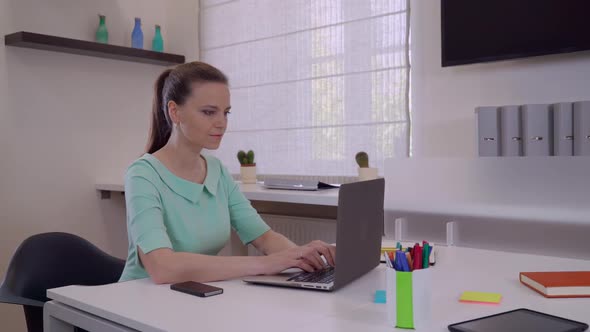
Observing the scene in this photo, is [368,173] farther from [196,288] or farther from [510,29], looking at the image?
[196,288]

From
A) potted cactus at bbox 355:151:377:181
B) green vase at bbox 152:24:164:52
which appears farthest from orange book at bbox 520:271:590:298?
green vase at bbox 152:24:164:52

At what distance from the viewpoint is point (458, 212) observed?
204 centimetres

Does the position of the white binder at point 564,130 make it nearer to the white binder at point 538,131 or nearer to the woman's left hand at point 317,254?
the white binder at point 538,131

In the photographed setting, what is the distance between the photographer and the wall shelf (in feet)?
10.7

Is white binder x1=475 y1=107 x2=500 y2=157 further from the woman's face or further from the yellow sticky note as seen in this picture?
the yellow sticky note

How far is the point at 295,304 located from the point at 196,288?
24cm

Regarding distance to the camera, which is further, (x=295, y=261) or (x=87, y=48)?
(x=87, y=48)

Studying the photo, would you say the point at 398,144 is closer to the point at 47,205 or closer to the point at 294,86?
the point at 294,86

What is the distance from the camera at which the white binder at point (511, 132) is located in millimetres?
2363

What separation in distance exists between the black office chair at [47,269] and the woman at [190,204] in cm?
29

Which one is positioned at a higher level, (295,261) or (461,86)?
(461,86)

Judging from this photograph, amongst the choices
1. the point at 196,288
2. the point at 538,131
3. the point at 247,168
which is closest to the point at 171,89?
the point at 196,288

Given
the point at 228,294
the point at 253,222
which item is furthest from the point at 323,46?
the point at 228,294

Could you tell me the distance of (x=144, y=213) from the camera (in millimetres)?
1460
